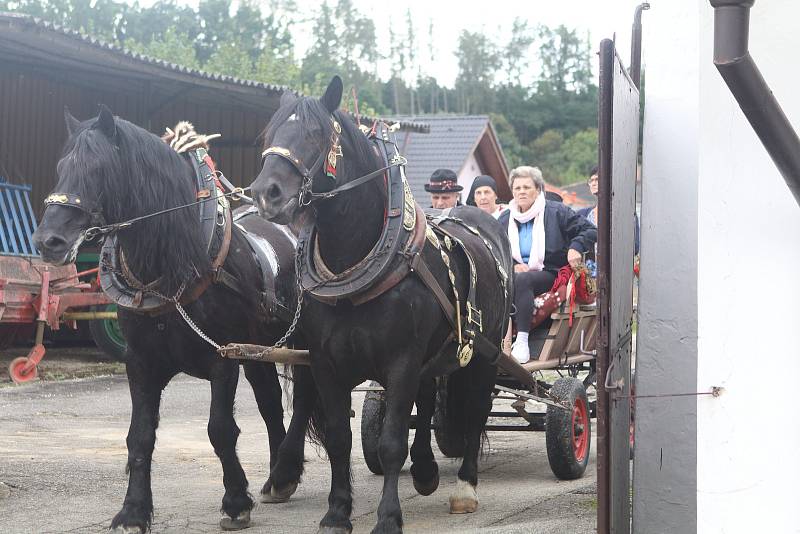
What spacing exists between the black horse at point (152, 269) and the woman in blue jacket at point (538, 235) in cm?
239

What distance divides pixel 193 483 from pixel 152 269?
2174mm

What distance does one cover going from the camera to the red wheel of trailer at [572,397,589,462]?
289 inches

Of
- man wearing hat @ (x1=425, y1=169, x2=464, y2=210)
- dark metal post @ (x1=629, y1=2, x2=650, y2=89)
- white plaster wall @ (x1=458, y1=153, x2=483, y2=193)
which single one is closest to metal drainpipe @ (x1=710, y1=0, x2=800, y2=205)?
dark metal post @ (x1=629, y1=2, x2=650, y2=89)

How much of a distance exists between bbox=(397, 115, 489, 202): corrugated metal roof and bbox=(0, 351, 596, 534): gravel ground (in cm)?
2168

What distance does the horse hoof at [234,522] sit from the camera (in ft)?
18.5

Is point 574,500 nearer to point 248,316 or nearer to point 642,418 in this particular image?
point 642,418

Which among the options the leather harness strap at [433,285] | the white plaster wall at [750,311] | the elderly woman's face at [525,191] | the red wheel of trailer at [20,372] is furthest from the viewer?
the red wheel of trailer at [20,372]

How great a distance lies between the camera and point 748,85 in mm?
3174

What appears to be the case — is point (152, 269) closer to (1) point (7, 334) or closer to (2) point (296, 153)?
(2) point (296, 153)

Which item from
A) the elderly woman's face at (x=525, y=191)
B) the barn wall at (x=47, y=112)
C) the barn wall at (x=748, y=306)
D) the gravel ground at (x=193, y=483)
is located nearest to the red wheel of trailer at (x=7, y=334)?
the gravel ground at (x=193, y=483)

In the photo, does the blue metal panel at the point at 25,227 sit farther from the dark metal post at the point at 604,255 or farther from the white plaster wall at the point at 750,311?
the white plaster wall at the point at 750,311

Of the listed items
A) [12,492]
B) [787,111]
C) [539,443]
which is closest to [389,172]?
[787,111]

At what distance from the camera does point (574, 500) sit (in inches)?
250

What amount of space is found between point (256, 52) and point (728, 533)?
53.1 metres
